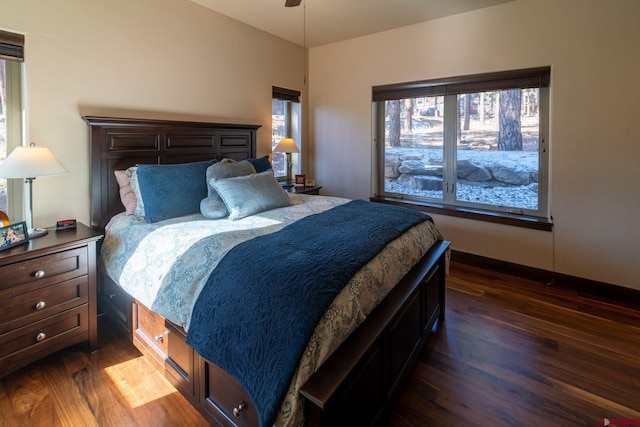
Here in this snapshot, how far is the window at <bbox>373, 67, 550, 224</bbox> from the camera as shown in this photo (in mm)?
3246

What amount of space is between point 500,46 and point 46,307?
13.7 feet

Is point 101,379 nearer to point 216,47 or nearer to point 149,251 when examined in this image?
point 149,251

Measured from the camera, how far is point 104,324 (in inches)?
97.5

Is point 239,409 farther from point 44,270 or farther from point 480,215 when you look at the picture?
point 480,215

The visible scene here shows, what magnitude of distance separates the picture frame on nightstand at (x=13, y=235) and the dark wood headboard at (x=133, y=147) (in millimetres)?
607

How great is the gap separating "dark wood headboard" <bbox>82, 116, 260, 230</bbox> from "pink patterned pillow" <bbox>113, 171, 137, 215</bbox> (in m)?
0.08

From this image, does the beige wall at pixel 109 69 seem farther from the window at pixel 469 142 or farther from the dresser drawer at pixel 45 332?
the window at pixel 469 142

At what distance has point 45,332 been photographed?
194cm

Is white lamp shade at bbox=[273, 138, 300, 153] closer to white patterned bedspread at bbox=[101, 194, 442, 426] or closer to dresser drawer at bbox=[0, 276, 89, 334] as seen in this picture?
white patterned bedspread at bbox=[101, 194, 442, 426]

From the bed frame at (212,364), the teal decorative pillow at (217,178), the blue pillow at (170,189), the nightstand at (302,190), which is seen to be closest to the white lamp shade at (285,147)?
the nightstand at (302,190)

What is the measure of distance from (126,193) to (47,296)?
0.86m

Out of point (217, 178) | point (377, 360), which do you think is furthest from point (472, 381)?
point (217, 178)

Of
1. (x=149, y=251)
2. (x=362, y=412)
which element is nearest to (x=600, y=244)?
(x=362, y=412)

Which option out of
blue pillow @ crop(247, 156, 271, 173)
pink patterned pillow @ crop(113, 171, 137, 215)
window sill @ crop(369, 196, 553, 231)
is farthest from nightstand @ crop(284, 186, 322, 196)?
pink patterned pillow @ crop(113, 171, 137, 215)
